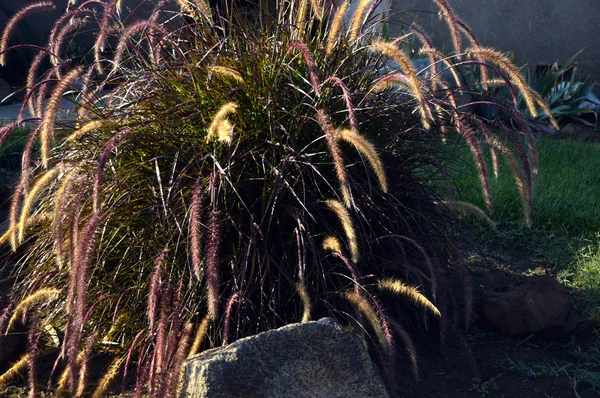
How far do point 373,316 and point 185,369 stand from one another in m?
0.72

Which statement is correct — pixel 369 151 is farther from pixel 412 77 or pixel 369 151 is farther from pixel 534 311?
pixel 534 311

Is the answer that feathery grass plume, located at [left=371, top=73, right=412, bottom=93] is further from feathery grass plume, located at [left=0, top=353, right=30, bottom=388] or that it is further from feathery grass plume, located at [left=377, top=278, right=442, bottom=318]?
feathery grass plume, located at [left=0, top=353, right=30, bottom=388]

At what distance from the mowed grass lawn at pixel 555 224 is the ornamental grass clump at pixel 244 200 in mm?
718

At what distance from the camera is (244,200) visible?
3254 mm

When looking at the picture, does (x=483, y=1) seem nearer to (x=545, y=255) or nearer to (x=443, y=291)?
(x=545, y=255)

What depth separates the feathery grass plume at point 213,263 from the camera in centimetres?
250

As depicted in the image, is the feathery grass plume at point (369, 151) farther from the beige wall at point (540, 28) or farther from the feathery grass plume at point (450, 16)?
the beige wall at point (540, 28)

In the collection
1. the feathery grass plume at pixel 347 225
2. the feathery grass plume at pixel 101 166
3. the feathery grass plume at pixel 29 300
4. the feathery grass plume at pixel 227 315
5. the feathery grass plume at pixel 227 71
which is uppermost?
the feathery grass plume at pixel 227 71

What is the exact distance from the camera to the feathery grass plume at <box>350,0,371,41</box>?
3.19 metres

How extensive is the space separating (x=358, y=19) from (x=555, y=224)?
2.46m

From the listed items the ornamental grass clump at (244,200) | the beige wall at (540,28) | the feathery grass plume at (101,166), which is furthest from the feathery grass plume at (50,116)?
the beige wall at (540,28)

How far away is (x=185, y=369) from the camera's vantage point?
2627mm

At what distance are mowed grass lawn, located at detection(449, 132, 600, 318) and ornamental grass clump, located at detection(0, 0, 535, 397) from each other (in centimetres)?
72

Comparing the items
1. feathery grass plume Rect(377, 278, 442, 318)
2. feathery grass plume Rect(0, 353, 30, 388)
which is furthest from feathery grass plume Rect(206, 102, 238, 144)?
feathery grass plume Rect(0, 353, 30, 388)
